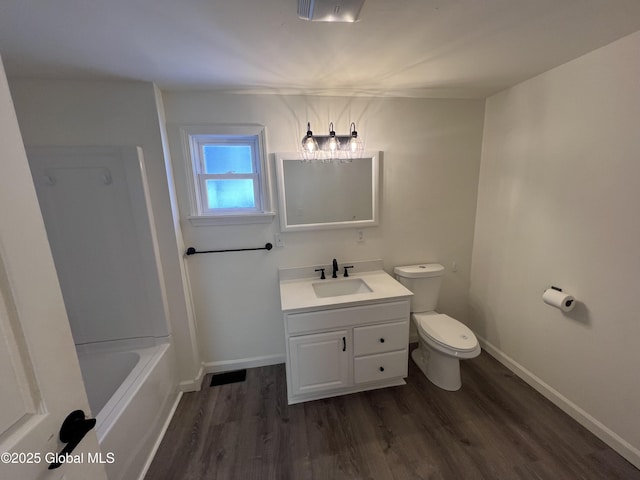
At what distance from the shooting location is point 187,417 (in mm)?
1829

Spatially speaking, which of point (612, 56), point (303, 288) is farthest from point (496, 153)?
point (303, 288)

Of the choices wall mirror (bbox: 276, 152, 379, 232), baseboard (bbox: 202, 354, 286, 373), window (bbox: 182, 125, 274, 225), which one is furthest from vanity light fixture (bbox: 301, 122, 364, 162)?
baseboard (bbox: 202, 354, 286, 373)

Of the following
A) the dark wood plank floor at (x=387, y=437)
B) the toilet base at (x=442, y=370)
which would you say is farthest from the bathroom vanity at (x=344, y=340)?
the toilet base at (x=442, y=370)

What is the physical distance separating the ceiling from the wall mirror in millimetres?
589

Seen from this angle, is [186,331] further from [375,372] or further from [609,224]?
[609,224]

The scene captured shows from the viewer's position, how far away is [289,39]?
124 cm

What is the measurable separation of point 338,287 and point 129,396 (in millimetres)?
1505

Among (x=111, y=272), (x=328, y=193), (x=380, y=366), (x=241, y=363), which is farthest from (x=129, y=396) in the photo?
(x=328, y=193)

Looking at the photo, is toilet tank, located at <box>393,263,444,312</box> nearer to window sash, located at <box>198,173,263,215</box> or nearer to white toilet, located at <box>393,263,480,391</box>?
white toilet, located at <box>393,263,480,391</box>

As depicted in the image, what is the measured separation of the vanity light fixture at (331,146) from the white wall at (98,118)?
101 cm

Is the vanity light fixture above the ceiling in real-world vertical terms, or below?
below

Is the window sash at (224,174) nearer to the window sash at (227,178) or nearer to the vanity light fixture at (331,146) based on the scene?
the window sash at (227,178)

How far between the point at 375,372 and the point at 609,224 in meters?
1.74

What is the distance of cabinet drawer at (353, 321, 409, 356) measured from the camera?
1881 mm
